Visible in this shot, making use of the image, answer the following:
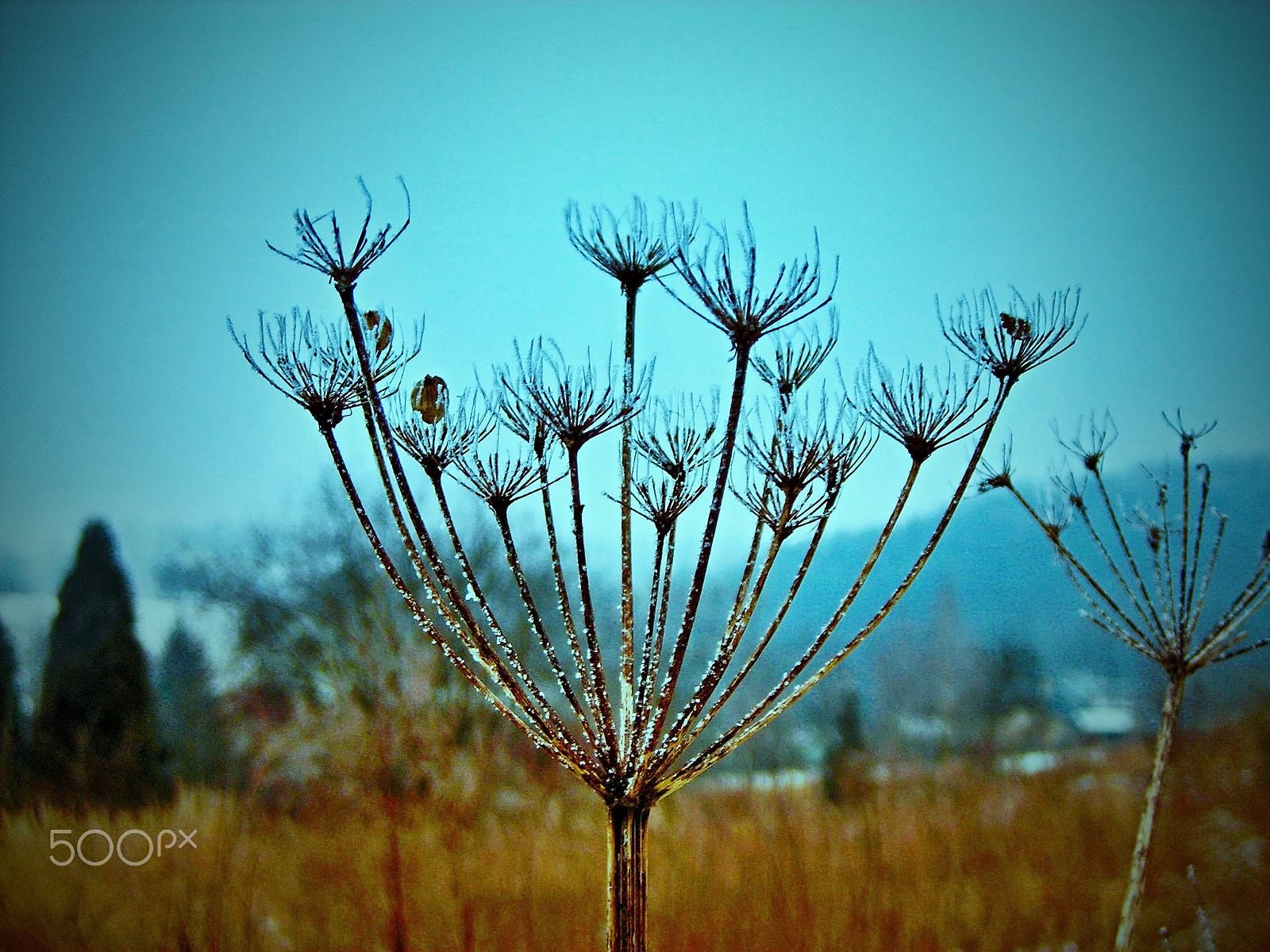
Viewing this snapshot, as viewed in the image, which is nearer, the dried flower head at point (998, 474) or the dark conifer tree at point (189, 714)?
the dried flower head at point (998, 474)

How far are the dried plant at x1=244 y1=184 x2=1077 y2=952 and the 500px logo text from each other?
146 cm

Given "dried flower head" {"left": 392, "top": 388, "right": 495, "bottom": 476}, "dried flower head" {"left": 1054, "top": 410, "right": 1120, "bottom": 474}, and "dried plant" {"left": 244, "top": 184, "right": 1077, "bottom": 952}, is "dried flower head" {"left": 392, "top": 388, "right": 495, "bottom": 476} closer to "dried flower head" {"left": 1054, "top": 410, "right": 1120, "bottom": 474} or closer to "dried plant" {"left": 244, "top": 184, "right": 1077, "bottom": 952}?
"dried plant" {"left": 244, "top": 184, "right": 1077, "bottom": 952}

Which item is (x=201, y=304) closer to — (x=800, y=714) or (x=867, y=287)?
(x=867, y=287)

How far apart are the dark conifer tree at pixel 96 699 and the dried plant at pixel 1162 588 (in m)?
2.59

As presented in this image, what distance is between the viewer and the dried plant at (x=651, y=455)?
5.42 ft

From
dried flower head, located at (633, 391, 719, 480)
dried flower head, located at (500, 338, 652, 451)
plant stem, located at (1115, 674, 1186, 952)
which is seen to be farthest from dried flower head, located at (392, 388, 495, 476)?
plant stem, located at (1115, 674, 1186, 952)

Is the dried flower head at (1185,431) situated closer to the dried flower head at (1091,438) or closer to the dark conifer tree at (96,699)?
the dried flower head at (1091,438)

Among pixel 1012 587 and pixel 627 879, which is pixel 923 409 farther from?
pixel 1012 587

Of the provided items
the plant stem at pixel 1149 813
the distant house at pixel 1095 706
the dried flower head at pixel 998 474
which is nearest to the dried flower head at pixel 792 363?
the dried flower head at pixel 998 474

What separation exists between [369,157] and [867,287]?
154cm

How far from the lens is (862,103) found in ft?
9.09

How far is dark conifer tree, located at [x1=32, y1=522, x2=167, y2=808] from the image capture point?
2693mm

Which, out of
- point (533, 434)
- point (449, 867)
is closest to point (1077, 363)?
point (533, 434)

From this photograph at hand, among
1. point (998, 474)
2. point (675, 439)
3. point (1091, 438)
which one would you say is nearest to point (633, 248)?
point (675, 439)
